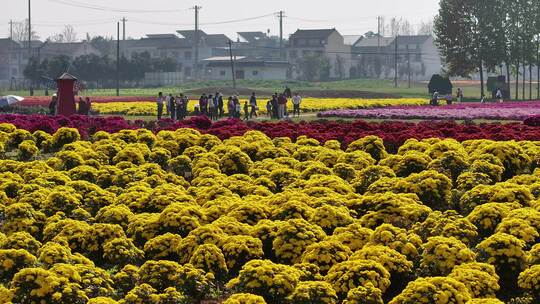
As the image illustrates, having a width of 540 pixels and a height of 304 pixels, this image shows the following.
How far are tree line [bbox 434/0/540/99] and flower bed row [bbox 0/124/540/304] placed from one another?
167 feet

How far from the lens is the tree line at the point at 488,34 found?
6794 centimetres

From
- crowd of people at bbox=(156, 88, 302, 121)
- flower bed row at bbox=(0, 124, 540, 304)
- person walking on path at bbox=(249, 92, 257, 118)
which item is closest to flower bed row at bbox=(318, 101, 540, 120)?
crowd of people at bbox=(156, 88, 302, 121)

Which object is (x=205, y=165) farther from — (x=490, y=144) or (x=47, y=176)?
(x=490, y=144)

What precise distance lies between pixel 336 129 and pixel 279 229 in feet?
39.8

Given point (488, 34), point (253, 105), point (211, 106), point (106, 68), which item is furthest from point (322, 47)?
point (211, 106)

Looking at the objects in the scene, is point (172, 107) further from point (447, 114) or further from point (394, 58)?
point (394, 58)

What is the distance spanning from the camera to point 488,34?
68000mm

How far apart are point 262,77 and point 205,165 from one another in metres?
86.5

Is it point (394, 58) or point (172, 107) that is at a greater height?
point (394, 58)

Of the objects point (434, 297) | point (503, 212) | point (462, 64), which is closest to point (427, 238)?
point (503, 212)

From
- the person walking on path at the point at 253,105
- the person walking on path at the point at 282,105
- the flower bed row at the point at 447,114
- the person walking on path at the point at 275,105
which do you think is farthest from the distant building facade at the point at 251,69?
the person walking on path at the point at 282,105

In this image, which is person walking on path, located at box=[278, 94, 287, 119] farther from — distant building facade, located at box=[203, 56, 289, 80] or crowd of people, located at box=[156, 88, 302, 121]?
distant building facade, located at box=[203, 56, 289, 80]

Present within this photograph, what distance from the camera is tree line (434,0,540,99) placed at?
223 ft

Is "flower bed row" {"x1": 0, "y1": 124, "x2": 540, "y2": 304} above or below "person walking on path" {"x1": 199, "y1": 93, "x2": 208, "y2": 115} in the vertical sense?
below
